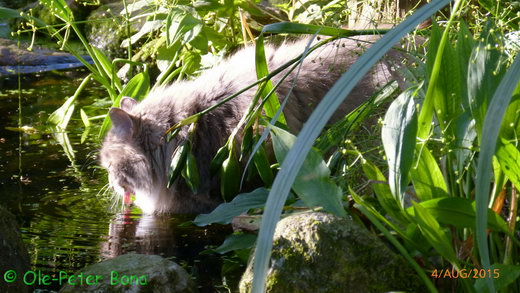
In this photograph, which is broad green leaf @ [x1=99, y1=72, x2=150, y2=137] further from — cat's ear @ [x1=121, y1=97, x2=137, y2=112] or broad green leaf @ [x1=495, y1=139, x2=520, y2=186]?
broad green leaf @ [x1=495, y1=139, x2=520, y2=186]

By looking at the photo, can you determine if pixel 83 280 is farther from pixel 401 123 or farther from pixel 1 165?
pixel 1 165

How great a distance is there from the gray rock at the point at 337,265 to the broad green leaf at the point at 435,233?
18 cm

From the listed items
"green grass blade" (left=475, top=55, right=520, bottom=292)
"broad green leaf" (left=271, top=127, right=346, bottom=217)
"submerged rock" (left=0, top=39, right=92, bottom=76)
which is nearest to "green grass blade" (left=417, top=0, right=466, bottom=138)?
"broad green leaf" (left=271, top=127, right=346, bottom=217)

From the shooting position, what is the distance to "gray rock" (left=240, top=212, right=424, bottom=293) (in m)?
2.28

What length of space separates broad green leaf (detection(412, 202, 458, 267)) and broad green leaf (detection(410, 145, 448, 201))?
149 mm

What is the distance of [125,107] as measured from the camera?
13.3ft

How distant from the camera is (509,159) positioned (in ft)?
6.91

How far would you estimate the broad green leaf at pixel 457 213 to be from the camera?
7.03 ft

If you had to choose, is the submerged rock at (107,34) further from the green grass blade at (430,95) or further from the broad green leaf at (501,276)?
the broad green leaf at (501,276)

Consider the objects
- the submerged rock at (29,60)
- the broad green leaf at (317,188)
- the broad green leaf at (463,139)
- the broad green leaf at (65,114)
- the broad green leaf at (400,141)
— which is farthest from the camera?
the submerged rock at (29,60)

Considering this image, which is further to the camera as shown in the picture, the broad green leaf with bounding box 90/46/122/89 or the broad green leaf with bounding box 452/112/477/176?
the broad green leaf with bounding box 90/46/122/89

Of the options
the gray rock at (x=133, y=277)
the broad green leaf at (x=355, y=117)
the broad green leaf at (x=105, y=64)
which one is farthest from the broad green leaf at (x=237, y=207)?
the broad green leaf at (x=105, y=64)

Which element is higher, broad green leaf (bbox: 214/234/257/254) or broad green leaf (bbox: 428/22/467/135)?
broad green leaf (bbox: 428/22/467/135)

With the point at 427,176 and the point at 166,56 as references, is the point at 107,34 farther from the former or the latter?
the point at 427,176
